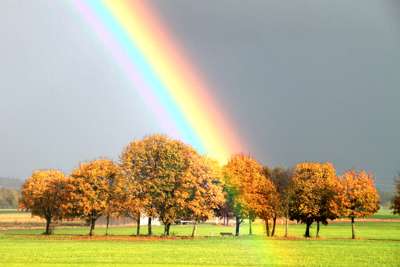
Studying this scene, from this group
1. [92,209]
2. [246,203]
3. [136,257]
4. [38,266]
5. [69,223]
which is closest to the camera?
[38,266]

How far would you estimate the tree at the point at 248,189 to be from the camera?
114625 millimetres

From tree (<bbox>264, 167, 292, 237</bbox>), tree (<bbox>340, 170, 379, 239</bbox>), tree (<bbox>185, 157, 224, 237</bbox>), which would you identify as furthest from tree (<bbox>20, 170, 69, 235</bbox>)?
tree (<bbox>340, 170, 379, 239</bbox>)

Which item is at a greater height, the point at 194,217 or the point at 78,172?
the point at 78,172

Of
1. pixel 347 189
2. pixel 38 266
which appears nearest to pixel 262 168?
pixel 347 189

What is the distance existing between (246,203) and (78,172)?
33873 millimetres

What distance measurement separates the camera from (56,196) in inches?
4663

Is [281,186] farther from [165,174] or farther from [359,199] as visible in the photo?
[165,174]

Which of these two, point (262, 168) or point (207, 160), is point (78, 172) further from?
point (262, 168)

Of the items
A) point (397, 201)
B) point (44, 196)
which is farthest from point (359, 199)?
point (44, 196)

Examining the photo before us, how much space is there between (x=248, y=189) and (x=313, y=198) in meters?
13.1

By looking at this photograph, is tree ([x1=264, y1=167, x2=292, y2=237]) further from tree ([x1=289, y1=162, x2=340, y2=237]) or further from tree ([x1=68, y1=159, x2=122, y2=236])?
tree ([x1=68, y1=159, x2=122, y2=236])

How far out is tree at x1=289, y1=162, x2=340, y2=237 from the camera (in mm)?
111438

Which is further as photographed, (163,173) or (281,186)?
(281,186)

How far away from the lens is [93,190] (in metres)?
110
